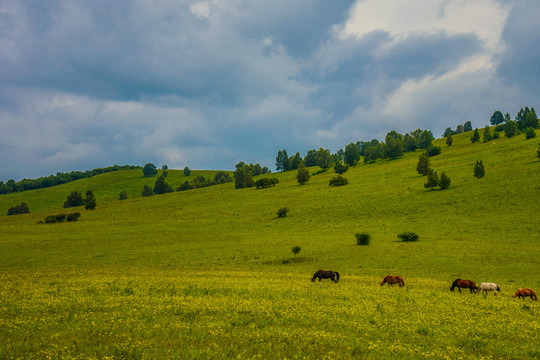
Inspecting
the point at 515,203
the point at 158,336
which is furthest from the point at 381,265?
the point at 515,203

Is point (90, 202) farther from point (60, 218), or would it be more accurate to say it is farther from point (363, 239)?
point (363, 239)

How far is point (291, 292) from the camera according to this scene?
1850cm

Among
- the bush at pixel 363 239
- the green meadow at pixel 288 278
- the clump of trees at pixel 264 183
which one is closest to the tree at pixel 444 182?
the green meadow at pixel 288 278

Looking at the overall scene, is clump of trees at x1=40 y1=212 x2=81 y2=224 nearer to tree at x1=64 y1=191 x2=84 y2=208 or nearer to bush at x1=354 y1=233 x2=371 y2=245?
tree at x1=64 y1=191 x2=84 y2=208

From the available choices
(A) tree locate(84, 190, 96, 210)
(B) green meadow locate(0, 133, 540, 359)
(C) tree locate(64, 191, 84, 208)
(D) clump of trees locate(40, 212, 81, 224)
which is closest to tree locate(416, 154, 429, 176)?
(B) green meadow locate(0, 133, 540, 359)

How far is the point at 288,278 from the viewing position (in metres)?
26.3

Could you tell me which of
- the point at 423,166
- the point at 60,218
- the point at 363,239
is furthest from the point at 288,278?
the point at 423,166

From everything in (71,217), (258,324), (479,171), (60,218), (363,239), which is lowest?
(363,239)

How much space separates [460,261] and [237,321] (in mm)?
33503

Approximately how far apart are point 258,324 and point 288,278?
14510 millimetres

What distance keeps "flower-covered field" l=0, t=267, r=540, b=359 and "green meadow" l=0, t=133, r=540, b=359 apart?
8 cm

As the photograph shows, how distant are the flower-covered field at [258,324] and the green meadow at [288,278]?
78 mm

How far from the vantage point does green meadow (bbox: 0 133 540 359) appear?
1038cm

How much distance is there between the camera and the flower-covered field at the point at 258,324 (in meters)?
9.59
